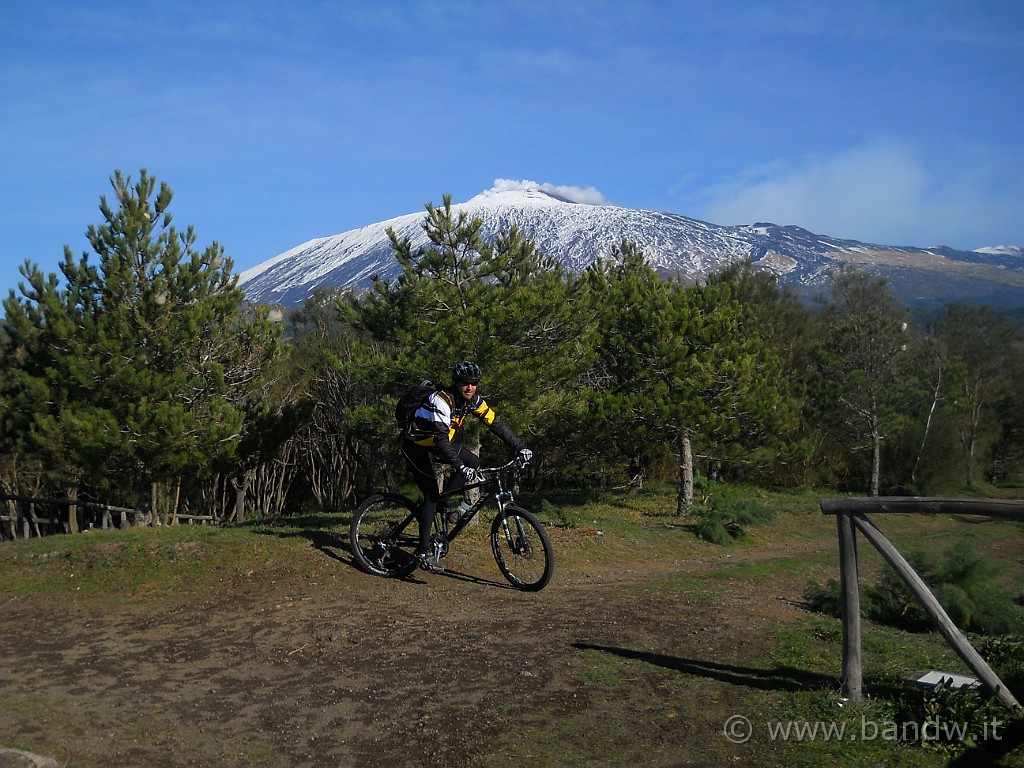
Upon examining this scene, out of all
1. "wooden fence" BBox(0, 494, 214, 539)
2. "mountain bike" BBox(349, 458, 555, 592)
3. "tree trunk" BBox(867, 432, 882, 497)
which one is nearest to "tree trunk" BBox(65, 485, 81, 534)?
"wooden fence" BBox(0, 494, 214, 539)

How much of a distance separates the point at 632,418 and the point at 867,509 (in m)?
15.0

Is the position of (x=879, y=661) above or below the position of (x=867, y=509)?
below

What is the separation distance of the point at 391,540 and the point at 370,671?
123 inches

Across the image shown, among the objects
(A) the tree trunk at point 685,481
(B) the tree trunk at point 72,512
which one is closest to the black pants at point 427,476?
(B) the tree trunk at point 72,512

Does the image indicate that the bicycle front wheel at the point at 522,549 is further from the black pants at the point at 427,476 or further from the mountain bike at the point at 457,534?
the black pants at the point at 427,476

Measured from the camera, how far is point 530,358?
1484 centimetres

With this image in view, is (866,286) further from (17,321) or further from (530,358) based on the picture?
(17,321)

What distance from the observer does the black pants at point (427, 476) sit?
827 centimetres

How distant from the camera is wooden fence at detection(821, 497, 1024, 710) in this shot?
4633 millimetres

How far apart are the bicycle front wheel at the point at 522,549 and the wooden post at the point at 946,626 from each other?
361 centimetres

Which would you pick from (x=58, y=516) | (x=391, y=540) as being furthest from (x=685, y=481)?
(x=58, y=516)

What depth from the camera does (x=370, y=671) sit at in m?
6.07

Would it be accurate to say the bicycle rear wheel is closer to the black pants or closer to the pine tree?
the black pants

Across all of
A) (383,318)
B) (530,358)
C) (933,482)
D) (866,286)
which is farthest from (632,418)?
(866,286)
